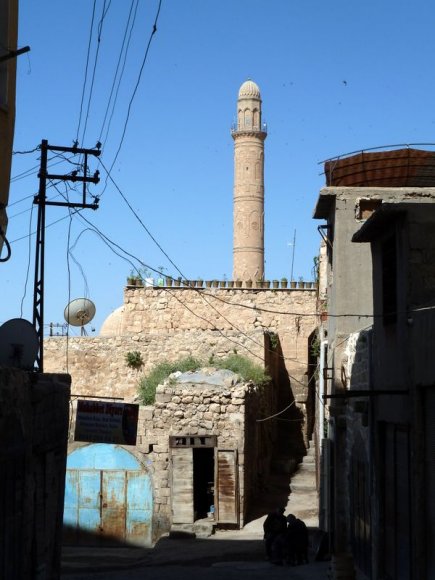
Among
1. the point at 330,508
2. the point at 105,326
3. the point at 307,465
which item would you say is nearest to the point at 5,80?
the point at 330,508

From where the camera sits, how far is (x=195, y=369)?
22.3 m

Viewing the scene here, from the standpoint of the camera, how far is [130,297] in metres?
33.0

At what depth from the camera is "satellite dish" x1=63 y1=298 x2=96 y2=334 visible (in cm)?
2995

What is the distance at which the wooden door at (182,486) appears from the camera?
18.7 metres

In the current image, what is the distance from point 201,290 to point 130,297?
259 cm

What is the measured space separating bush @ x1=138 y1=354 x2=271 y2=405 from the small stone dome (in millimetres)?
28339

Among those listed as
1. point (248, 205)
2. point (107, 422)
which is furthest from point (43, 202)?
point (248, 205)

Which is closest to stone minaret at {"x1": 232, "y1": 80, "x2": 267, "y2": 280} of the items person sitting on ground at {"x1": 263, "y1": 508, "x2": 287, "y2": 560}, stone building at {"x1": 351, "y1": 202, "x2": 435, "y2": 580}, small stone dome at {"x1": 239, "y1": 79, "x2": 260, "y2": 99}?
small stone dome at {"x1": 239, "y1": 79, "x2": 260, "y2": 99}

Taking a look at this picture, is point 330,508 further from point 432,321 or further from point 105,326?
point 105,326

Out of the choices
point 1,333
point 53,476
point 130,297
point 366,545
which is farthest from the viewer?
point 130,297

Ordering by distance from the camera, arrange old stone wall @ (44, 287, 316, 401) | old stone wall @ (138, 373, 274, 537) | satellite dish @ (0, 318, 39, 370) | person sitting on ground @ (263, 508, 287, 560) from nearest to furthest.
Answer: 1. satellite dish @ (0, 318, 39, 370)
2. person sitting on ground @ (263, 508, 287, 560)
3. old stone wall @ (138, 373, 274, 537)
4. old stone wall @ (44, 287, 316, 401)

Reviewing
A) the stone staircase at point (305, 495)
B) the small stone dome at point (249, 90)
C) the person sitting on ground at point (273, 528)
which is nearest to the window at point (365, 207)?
the person sitting on ground at point (273, 528)

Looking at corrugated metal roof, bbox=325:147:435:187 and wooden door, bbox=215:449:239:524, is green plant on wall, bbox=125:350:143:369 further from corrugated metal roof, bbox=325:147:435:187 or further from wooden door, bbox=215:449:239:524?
corrugated metal roof, bbox=325:147:435:187

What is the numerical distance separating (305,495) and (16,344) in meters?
13.0
